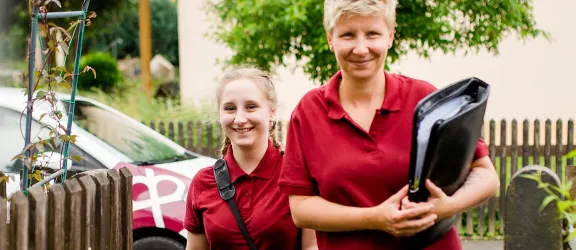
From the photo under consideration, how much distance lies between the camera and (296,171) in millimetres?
2529

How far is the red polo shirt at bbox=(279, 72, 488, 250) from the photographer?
240 cm

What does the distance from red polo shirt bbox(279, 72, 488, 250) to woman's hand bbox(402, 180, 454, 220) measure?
5.2 inches

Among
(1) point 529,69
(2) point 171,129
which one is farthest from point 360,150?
(1) point 529,69

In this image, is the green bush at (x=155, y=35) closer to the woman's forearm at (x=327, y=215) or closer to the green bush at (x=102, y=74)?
the green bush at (x=102, y=74)

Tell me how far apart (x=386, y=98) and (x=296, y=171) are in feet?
1.16

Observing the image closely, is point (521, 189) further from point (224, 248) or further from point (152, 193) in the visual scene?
point (152, 193)

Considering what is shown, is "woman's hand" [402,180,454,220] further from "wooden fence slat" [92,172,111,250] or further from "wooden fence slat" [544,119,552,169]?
"wooden fence slat" [544,119,552,169]

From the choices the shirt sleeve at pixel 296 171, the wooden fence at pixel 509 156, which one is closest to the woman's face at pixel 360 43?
the shirt sleeve at pixel 296 171

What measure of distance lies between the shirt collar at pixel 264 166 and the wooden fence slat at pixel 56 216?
2.19ft

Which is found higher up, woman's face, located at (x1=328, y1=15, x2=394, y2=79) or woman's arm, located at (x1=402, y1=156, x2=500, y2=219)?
woman's face, located at (x1=328, y1=15, x2=394, y2=79)

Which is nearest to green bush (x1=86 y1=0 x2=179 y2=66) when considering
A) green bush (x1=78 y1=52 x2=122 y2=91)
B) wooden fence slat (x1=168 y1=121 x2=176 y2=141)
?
green bush (x1=78 y1=52 x2=122 y2=91)

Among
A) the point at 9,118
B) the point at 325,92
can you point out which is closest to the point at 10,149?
the point at 9,118

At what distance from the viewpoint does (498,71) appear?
579 inches

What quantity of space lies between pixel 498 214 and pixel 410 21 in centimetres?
300
